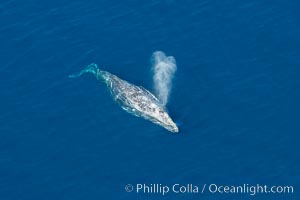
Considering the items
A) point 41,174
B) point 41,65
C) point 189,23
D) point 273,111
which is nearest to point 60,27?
point 41,65

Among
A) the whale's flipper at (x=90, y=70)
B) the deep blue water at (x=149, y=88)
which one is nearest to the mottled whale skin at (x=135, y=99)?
the whale's flipper at (x=90, y=70)

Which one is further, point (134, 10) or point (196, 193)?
point (134, 10)

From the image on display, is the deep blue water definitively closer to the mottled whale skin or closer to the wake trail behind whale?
the wake trail behind whale

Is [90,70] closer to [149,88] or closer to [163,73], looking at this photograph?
[149,88]

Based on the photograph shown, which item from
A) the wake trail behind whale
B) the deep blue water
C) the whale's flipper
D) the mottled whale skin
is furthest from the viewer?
the whale's flipper

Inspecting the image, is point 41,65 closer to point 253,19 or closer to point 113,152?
point 113,152

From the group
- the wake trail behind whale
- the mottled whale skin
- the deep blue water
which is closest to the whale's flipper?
the mottled whale skin
